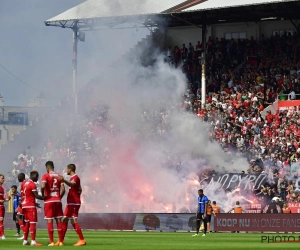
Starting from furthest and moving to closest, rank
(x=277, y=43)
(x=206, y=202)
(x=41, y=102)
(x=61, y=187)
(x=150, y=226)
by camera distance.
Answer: (x=41, y=102), (x=277, y=43), (x=150, y=226), (x=206, y=202), (x=61, y=187)

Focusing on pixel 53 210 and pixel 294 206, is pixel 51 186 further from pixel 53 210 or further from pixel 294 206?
pixel 294 206

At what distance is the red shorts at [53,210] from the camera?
2542 centimetres

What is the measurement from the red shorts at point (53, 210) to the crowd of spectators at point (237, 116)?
20.2 metres

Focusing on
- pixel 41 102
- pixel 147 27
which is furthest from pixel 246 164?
pixel 41 102

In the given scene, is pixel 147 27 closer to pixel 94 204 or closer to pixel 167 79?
pixel 167 79

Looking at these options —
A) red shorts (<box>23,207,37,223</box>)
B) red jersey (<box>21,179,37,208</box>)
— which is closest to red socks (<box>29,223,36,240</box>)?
red shorts (<box>23,207,37,223</box>)

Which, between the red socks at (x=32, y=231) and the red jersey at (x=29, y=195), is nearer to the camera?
the red socks at (x=32, y=231)

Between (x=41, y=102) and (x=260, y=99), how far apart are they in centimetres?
5848

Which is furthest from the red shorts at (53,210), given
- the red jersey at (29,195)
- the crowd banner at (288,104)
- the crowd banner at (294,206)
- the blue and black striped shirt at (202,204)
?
the crowd banner at (288,104)

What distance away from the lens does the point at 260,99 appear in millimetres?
52562

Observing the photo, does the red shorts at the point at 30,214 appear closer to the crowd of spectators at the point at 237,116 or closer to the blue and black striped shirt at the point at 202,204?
the blue and black striped shirt at the point at 202,204

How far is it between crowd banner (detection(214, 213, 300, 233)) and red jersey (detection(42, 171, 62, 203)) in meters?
15.9

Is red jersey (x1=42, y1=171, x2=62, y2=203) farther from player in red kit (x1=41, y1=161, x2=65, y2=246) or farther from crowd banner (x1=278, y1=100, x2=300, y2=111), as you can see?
crowd banner (x1=278, y1=100, x2=300, y2=111)

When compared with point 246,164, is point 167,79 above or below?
above
